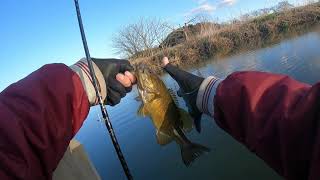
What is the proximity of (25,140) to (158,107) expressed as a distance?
1.46 meters

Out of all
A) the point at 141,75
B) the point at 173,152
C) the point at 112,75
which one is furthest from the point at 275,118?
the point at 173,152

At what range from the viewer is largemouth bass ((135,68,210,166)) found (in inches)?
105

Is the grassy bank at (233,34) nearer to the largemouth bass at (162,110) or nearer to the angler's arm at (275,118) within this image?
the largemouth bass at (162,110)

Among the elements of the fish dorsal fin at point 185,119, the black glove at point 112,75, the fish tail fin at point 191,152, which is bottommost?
the fish tail fin at point 191,152

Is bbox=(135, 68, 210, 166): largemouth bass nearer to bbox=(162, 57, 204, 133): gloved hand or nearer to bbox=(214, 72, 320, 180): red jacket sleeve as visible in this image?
bbox=(162, 57, 204, 133): gloved hand

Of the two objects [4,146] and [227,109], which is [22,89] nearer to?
[4,146]

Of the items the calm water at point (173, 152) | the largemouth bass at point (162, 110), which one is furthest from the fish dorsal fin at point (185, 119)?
the calm water at point (173, 152)

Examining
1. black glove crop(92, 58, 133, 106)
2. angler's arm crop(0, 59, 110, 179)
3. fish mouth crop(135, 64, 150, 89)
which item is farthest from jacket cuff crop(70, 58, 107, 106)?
fish mouth crop(135, 64, 150, 89)

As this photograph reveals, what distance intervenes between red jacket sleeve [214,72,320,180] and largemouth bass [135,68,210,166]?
1.03m

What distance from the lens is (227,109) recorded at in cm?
161

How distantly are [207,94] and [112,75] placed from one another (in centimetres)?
66

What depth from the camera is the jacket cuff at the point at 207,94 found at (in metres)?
1.97

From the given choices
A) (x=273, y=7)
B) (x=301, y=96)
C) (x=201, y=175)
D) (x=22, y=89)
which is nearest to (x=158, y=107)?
(x=22, y=89)

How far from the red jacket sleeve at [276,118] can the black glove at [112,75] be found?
85 centimetres
